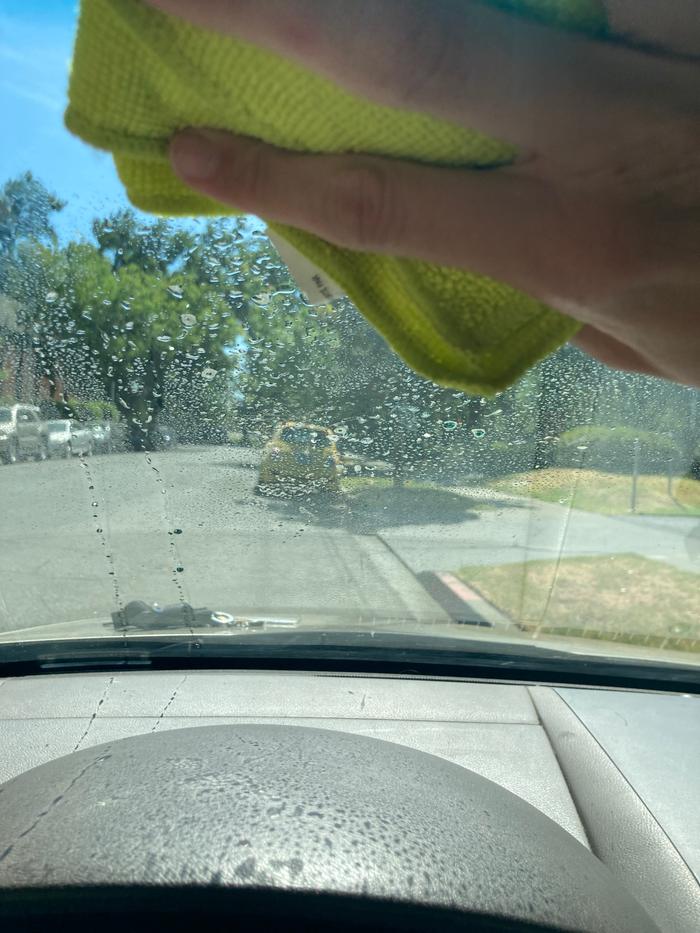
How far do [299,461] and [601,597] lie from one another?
181 cm

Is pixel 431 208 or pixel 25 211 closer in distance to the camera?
pixel 431 208

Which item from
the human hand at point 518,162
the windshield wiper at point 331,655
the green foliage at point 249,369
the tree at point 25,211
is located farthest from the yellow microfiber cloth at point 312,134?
the windshield wiper at point 331,655

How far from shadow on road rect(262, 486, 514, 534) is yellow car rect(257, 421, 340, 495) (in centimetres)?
11

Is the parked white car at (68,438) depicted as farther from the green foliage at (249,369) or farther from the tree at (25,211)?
the tree at (25,211)

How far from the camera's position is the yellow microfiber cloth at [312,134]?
117cm

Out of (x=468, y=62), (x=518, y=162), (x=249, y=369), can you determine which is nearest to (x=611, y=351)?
(x=518, y=162)

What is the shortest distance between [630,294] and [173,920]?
5.34 feet

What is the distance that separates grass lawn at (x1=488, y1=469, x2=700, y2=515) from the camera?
195 inches

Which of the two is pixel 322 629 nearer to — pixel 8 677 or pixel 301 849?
pixel 8 677

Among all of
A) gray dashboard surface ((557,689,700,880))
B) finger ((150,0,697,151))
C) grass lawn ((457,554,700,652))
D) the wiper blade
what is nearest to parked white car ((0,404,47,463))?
the wiper blade

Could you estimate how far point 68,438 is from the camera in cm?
448

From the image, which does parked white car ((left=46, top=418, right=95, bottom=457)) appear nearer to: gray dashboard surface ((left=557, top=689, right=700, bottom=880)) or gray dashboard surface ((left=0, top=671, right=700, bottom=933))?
gray dashboard surface ((left=0, top=671, right=700, bottom=933))

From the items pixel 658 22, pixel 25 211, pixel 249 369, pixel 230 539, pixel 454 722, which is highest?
pixel 25 211

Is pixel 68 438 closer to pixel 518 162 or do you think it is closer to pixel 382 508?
pixel 382 508
